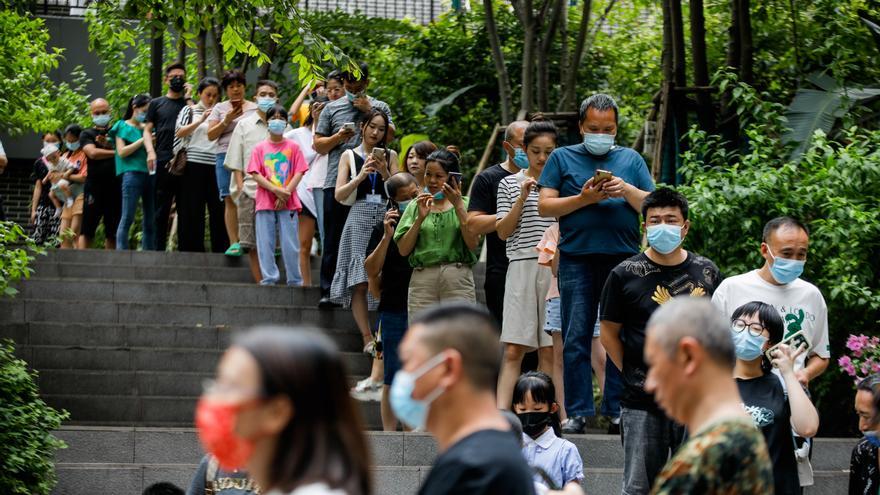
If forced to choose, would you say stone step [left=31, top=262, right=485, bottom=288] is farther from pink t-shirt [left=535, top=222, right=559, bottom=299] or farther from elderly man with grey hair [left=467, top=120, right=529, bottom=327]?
A: pink t-shirt [left=535, top=222, right=559, bottom=299]

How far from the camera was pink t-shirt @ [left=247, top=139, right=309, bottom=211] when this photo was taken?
13.6m

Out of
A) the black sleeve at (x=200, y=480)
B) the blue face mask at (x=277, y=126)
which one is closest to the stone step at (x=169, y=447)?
the black sleeve at (x=200, y=480)

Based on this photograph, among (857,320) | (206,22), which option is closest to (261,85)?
(206,22)

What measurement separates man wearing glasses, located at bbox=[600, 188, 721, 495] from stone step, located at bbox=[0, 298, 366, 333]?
5.49m

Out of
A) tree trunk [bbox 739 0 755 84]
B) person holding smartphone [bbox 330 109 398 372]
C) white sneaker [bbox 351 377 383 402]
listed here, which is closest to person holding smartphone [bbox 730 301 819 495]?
white sneaker [bbox 351 377 383 402]

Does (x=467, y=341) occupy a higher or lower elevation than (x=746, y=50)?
lower

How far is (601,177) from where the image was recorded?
9.04 meters

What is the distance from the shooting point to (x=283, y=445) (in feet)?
11.2

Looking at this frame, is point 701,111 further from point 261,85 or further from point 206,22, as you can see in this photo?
point 206,22

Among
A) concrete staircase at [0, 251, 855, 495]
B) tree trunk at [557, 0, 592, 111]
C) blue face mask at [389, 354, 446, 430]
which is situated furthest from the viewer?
tree trunk at [557, 0, 592, 111]

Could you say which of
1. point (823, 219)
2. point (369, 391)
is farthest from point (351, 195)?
point (823, 219)

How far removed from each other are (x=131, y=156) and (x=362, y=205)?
4479 millimetres

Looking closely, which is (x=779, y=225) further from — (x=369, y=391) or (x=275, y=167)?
(x=275, y=167)

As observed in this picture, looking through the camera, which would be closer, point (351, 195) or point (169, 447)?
point (169, 447)
